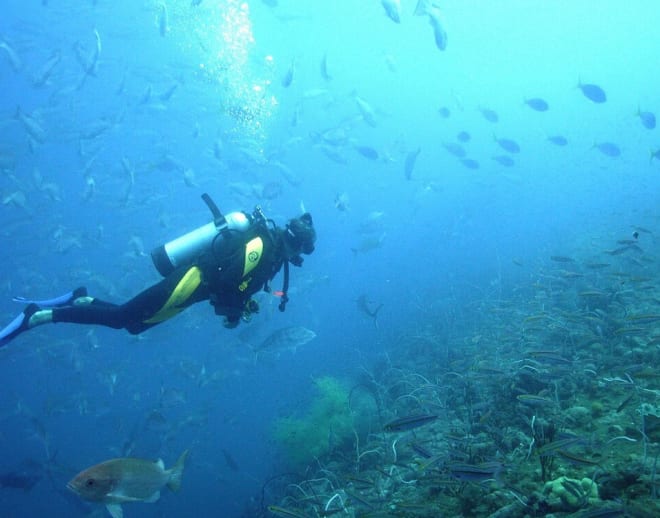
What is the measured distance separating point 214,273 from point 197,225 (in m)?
23.8

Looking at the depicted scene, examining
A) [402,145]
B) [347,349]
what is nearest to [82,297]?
[347,349]

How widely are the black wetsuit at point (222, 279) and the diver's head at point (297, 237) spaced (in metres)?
0.12

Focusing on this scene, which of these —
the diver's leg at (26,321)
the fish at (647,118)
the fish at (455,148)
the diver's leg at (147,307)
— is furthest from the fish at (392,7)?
the fish at (647,118)

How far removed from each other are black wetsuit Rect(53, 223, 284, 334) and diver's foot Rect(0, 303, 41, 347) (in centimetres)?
116

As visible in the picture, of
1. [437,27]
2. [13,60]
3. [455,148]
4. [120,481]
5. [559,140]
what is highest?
[13,60]

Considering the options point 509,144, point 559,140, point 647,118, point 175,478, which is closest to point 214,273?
point 175,478

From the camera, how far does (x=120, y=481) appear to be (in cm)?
368

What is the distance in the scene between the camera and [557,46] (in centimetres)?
13025

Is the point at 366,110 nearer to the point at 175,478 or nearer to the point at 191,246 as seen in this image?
the point at 191,246

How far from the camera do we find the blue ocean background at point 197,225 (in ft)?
46.8

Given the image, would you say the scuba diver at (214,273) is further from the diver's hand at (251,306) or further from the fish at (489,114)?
the fish at (489,114)

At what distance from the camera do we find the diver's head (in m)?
5.01

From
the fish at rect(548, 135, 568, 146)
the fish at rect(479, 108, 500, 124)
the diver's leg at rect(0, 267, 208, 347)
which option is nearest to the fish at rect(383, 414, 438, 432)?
the diver's leg at rect(0, 267, 208, 347)

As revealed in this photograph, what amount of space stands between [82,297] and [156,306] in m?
1.74
